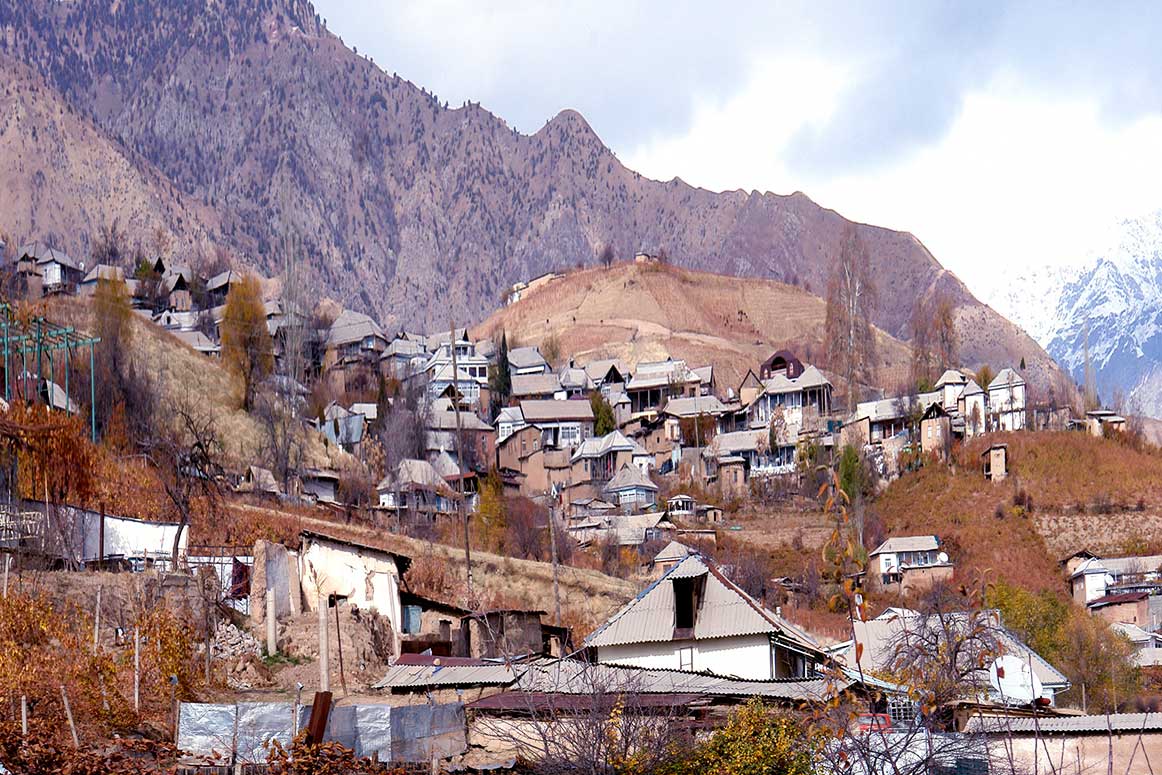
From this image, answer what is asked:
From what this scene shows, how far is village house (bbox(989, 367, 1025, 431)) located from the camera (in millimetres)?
90188

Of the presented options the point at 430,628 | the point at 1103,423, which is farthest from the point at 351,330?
the point at 430,628

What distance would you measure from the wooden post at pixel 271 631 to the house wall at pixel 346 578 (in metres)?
4.51

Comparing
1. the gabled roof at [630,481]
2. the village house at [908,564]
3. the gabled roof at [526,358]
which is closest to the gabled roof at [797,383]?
the gabled roof at [630,481]

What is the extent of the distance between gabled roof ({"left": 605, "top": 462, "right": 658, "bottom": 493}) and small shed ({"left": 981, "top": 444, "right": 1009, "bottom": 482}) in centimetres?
1692

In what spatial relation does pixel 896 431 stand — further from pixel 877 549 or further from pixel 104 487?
pixel 104 487

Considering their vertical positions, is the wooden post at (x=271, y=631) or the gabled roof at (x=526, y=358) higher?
the gabled roof at (x=526, y=358)

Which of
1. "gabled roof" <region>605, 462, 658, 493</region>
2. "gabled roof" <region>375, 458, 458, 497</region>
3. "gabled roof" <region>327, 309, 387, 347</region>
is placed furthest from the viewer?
"gabled roof" <region>327, 309, 387, 347</region>

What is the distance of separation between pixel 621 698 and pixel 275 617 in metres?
9.85

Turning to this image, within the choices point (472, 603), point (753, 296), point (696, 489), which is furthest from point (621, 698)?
point (753, 296)

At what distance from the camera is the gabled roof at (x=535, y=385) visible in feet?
354

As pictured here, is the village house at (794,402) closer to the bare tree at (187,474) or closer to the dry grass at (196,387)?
the dry grass at (196,387)

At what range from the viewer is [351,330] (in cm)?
10944

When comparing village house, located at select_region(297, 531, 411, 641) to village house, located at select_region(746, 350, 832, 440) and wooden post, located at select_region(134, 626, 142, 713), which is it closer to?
wooden post, located at select_region(134, 626, 142, 713)

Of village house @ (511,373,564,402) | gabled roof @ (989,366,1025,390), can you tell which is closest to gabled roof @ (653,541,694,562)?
gabled roof @ (989,366,1025,390)
